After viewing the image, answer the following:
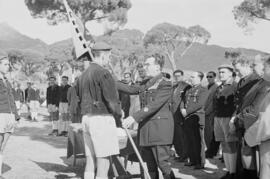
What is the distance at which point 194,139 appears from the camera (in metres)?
7.89

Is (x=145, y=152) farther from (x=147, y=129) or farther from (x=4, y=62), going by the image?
(x=4, y=62)

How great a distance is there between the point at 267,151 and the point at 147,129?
1891 mm

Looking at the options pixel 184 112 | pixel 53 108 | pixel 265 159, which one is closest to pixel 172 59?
pixel 53 108

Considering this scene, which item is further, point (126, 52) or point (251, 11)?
point (126, 52)

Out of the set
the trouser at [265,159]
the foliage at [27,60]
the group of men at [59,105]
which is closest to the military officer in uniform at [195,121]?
the trouser at [265,159]

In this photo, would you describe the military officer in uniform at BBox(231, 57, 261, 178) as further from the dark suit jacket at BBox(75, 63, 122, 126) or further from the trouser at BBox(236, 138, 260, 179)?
the dark suit jacket at BBox(75, 63, 122, 126)

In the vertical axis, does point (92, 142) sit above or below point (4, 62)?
below

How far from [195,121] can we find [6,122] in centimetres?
364

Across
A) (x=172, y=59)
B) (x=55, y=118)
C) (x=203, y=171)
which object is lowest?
(x=203, y=171)

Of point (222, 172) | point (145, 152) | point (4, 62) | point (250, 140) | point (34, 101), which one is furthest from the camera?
point (34, 101)

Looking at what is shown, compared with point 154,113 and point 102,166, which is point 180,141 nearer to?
point 154,113

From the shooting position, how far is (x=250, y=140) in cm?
407

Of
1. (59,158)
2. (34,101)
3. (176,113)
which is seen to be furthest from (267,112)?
(34,101)

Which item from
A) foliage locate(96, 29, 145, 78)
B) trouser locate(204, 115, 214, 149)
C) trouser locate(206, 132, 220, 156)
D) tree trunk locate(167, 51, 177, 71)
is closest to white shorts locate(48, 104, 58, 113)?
trouser locate(204, 115, 214, 149)
